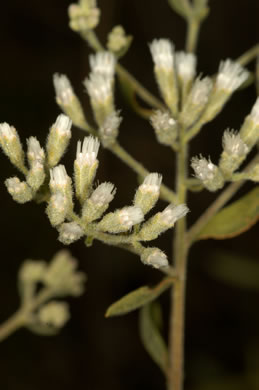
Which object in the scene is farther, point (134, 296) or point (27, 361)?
point (27, 361)

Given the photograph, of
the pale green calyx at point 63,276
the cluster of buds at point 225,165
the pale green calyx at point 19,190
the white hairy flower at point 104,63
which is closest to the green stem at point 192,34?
the white hairy flower at point 104,63

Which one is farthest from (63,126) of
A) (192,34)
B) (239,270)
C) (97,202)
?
(239,270)

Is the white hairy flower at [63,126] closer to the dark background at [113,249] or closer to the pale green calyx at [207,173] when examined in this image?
the pale green calyx at [207,173]

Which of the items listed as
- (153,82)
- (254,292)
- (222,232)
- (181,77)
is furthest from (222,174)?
(153,82)

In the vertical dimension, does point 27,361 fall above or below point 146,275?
below

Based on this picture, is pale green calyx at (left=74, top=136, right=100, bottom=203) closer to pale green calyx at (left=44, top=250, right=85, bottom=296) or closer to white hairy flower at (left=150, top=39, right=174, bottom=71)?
white hairy flower at (left=150, top=39, right=174, bottom=71)

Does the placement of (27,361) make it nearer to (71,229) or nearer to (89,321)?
(89,321)
